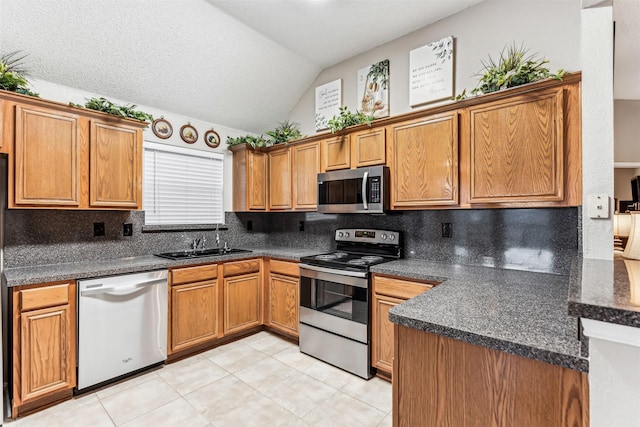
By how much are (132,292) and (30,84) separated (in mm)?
1908

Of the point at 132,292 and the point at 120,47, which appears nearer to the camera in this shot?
the point at 132,292

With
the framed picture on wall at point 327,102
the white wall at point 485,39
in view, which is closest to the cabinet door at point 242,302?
the framed picture on wall at point 327,102

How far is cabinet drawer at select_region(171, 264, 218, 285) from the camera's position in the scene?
8.96 feet

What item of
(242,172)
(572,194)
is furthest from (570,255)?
(242,172)

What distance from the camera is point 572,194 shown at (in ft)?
6.10

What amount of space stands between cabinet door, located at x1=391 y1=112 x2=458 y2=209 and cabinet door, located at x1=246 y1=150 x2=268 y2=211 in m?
1.77

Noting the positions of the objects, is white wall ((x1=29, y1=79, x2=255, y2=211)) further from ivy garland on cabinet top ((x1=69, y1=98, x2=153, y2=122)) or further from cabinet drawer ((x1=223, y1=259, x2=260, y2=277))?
cabinet drawer ((x1=223, y1=259, x2=260, y2=277))

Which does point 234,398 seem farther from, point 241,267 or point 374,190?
point 374,190

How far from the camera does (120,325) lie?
2389mm

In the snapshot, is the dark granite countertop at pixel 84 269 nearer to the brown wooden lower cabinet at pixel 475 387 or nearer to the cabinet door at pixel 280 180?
the cabinet door at pixel 280 180

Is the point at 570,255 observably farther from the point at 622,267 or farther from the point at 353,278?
the point at 353,278

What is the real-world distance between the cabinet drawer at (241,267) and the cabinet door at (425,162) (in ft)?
5.38

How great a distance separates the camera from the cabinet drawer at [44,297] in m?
1.99

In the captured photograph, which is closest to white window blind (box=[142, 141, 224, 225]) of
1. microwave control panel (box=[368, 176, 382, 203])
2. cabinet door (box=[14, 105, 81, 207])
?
cabinet door (box=[14, 105, 81, 207])
